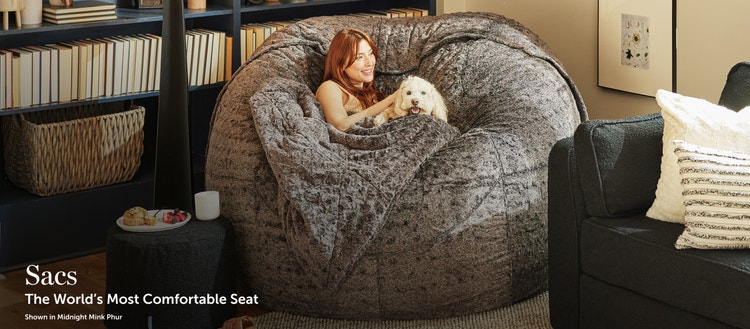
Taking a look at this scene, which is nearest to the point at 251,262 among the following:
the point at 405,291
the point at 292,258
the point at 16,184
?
the point at 292,258

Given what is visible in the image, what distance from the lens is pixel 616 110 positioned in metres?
4.46

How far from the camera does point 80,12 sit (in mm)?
4043

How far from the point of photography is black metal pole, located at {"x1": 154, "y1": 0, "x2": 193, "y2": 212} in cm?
353

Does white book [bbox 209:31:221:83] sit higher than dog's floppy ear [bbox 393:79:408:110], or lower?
higher

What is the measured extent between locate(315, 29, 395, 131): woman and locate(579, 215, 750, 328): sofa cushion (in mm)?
1191

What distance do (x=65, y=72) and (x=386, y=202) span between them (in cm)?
157

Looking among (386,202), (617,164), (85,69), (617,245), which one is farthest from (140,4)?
(617,245)

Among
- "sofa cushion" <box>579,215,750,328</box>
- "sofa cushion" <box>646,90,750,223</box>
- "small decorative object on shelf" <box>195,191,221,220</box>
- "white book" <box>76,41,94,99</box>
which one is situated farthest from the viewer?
"white book" <box>76,41,94,99</box>

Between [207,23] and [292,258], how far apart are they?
172cm

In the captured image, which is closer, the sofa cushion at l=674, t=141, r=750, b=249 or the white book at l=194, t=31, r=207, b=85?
the sofa cushion at l=674, t=141, r=750, b=249

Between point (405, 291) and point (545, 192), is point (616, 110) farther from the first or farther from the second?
point (405, 291)

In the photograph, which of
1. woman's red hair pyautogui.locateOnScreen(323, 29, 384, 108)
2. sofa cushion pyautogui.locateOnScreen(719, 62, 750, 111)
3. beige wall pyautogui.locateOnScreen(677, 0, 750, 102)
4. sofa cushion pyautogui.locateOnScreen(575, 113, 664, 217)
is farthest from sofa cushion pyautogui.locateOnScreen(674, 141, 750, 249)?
woman's red hair pyautogui.locateOnScreen(323, 29, 384, 108)

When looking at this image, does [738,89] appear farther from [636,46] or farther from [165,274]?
[165,274]

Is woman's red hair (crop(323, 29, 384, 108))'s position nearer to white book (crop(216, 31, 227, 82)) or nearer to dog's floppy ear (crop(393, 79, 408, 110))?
dog's floppy ear (crop(393, 79, 408, 110))
